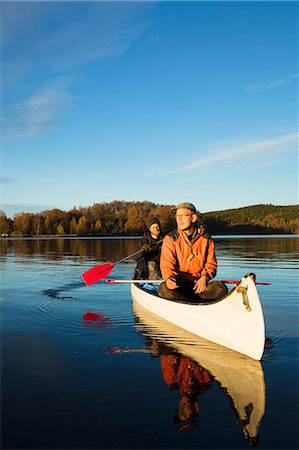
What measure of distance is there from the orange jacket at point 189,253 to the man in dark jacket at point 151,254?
294 centimetres


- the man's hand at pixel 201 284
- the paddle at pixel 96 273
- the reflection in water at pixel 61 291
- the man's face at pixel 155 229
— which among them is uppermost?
the man's face at pixel 155 229

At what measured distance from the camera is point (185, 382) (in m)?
4.28

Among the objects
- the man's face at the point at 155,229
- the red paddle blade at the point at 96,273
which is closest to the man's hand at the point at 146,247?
the man's face at the point at 155,229

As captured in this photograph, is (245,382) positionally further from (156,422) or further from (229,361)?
(156,422)

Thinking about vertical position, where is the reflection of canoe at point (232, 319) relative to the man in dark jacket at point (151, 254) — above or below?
below

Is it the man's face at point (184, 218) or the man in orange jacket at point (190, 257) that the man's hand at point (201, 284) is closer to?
the man in orange jacket at point (190, 257)

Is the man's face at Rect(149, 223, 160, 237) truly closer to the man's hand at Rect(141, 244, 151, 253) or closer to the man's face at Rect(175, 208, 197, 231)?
the man's hand at Rect(141, 244, 151, 253)

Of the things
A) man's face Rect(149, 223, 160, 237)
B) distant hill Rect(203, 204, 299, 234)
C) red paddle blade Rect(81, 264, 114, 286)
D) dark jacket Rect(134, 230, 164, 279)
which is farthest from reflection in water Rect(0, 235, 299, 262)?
distant hill Rect(203, 204, 299, 234)

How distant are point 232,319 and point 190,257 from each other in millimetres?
1346

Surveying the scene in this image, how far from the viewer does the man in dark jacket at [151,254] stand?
918 centimetres

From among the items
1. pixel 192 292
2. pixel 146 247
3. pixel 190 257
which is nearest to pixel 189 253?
pixel 190 257

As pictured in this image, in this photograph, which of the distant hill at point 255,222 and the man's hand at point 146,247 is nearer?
the man's hand at point 146,247

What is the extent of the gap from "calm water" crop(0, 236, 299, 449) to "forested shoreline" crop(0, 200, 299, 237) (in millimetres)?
76479

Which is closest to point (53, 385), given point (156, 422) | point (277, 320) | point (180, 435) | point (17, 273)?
point (156, 422)
